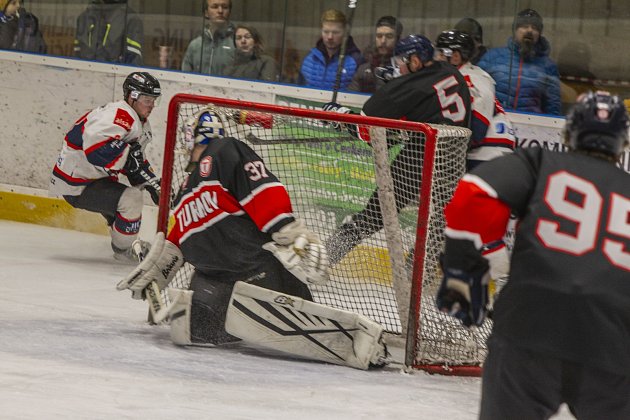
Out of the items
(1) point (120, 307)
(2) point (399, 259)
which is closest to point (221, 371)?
(2) point (399, 259)

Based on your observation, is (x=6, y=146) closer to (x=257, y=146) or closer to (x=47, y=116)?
(x=47, y=116)

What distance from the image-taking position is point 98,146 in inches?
243

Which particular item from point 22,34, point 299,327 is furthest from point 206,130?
point 22,34

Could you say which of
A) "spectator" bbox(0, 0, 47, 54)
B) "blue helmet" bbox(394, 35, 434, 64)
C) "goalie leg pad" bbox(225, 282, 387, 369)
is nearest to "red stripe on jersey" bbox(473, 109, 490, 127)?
"blue helmet" bbox(394, 35, 434, 64)

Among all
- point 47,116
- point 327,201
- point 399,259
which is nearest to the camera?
point 399,259

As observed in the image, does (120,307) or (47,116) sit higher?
(47,116)

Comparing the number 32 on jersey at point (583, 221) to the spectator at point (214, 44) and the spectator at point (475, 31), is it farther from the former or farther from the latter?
the spectator at point (214, 44)

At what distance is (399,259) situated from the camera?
14.9ft

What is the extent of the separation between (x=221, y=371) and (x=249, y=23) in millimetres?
3372

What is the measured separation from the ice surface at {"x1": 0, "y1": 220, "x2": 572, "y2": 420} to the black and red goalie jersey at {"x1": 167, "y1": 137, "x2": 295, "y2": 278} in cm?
35

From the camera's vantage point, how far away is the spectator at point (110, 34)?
733 centimetres


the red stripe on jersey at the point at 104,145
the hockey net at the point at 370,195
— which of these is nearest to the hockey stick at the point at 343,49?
the red stripe on jersey at the point at 104,145

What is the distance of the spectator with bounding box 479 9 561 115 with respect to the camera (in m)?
5.91

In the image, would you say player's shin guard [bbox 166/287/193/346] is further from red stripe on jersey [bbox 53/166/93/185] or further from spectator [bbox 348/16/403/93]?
spectator [bbox 348/16/403/93]
